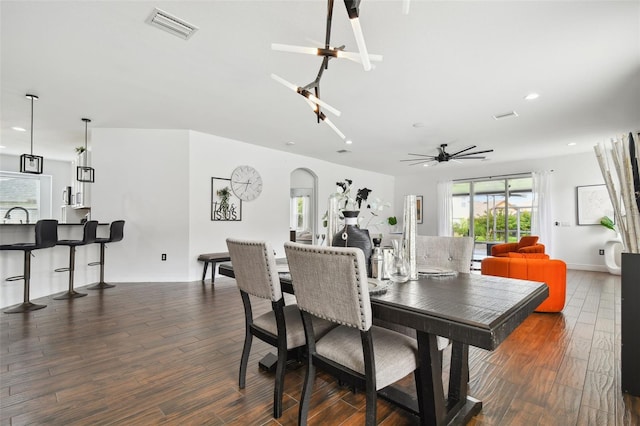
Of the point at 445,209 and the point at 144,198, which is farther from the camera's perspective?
the point at 445,209

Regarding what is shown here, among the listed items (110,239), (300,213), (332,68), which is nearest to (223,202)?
(110,239)

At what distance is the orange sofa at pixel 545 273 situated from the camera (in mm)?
3391

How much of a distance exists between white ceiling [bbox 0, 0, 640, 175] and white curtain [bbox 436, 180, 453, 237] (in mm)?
3686

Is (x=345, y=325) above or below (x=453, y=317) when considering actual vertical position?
below

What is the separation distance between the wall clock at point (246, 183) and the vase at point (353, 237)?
407 cm

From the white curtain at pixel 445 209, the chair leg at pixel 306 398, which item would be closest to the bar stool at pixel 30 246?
the chair leg at pixel 306 398

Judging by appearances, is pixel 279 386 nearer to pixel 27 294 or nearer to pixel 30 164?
pixel 27 294

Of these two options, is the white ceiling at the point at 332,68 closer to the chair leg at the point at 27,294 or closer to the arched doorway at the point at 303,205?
the chair leg at the point at 27,294

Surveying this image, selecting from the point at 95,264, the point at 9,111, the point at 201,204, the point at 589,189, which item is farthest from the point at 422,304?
the point at 589,189

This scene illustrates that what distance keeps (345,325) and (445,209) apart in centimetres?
817

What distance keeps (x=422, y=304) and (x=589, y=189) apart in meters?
7.66

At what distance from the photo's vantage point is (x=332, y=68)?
292cm

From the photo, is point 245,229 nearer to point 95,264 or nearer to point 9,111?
point 95,264

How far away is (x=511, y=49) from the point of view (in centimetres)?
255
